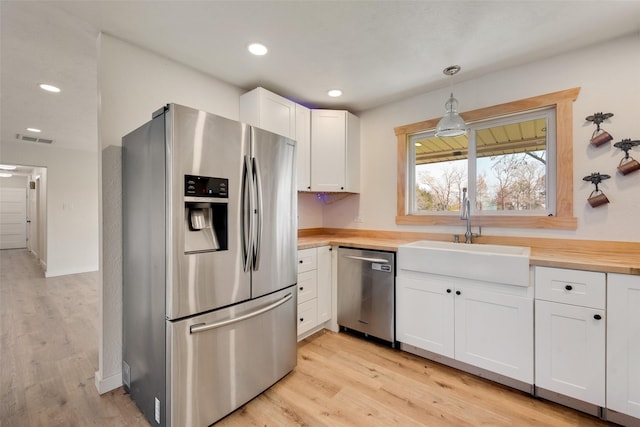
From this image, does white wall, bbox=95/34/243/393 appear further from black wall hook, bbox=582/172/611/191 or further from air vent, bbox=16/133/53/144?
air vent, bbox=16/133/53/144

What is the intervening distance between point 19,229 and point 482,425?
1225 centimetres

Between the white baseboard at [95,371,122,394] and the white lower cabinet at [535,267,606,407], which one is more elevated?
the white lower cabinet at [535,267,606,407]

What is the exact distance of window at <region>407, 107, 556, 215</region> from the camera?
2293mm

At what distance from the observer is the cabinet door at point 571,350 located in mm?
1552

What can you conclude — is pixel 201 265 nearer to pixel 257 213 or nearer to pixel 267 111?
pixel 257 213

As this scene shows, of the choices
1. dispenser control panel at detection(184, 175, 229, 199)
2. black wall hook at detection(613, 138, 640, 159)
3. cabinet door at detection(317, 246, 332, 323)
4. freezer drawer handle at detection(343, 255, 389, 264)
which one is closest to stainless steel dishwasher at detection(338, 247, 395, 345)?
freezer drawer handle at detection(343, 255, 389, 264)

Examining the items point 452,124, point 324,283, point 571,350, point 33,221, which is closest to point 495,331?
point 571,350

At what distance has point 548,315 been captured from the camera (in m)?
1.69

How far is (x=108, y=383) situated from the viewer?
1841mm

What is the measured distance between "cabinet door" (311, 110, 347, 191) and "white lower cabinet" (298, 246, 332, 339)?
30.4 inches

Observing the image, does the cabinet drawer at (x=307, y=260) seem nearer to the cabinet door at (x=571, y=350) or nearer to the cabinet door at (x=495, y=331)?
the cabinet door at (x=495, y=331)

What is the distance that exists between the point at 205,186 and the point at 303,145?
1.60 metres

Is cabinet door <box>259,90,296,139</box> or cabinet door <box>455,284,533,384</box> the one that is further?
cabinet door <box>259,90,296,139</box>

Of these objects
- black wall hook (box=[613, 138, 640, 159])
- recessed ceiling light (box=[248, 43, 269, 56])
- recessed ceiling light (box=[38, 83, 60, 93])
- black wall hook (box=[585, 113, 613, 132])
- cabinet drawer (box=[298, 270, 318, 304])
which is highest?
recessed ceiling light (box=[38, 83, 60, 93])
